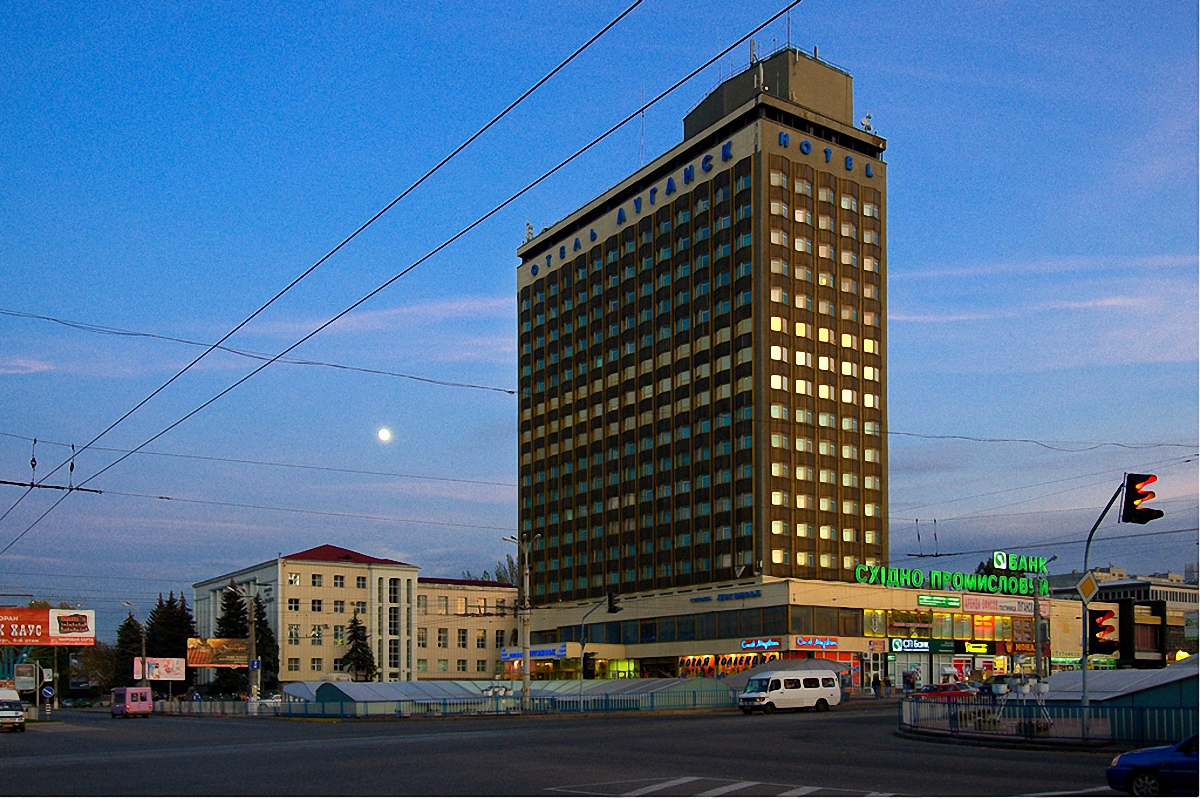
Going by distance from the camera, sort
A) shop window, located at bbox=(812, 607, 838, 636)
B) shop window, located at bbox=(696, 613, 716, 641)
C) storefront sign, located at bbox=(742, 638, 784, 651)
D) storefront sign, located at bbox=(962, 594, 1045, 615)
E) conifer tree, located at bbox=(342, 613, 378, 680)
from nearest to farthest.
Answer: storefront sign, located at bbox=(742, 638, 784, 651)
shop window, located at bbox=(812, 607, 838, 636)
shop window, located at bbox=(696, 613, 716, 641)
storefront sign, located at bbox=(962, 594, 1045, 615)
conifer tree, located at bbox=(342, 613, 378, 680)

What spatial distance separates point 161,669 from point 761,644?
52634 mm

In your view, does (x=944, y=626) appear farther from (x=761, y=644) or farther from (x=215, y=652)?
(x=215, y=652)

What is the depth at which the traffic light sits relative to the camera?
80.1 ft

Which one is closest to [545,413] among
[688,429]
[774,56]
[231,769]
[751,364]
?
[688,429]

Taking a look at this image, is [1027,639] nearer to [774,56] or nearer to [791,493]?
[791,493]

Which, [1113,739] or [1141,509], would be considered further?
[1113,739]

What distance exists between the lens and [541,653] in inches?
4427

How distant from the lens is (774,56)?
108 meters

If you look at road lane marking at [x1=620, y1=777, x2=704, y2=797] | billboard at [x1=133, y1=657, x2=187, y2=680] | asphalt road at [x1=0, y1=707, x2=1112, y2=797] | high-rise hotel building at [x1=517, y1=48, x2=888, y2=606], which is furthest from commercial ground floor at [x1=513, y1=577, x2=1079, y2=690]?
road lane marking at [x1=620, y1=777, x2=704, y2=797]

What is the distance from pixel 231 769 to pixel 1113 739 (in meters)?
20.7

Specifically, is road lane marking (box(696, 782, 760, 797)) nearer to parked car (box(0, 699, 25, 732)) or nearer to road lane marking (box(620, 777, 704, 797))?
road lane marking (box(620, 777, 704, 797))

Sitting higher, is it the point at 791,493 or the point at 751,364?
the point at 751,364

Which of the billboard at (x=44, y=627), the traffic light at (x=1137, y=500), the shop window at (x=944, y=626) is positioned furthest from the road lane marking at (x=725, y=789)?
the shop window at (x=944, y=626)

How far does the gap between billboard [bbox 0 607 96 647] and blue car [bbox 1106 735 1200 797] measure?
8128 centimetres
